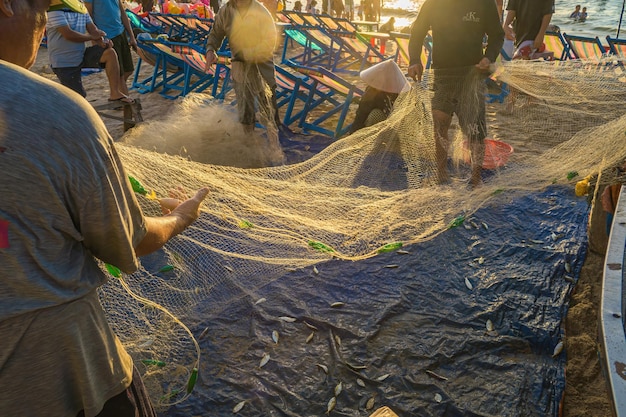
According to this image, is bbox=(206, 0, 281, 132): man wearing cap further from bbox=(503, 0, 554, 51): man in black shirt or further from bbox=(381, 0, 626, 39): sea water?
bbox=(381, 0, 626, 39): sea water

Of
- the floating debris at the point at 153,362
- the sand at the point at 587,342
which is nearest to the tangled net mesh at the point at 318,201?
the floating debris at the point at 153,362

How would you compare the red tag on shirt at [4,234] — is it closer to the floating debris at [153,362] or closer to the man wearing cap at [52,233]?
the man wearing cap at [52,233]

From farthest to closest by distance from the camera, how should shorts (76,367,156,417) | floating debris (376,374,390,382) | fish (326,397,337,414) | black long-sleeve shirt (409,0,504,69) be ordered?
1. black long-sleeve shirt (409,0,504,69)
2. floating debris (376,374,390,382)
3. fish (326,397,337,414)
4. shorts (76,367,156,417)

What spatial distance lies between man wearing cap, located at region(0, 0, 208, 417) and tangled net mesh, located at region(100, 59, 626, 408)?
0.97 meters

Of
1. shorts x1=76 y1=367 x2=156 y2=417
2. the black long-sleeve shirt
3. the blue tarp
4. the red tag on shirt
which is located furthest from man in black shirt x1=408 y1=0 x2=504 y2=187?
the red tag on shirt

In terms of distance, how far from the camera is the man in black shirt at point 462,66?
144 inches

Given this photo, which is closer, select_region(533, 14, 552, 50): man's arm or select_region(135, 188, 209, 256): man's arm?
select_region(135, 188, 209, 256): man's arm

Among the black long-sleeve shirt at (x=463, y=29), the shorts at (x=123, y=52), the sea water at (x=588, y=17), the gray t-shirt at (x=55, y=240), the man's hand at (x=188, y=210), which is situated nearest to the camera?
the gray t-shirt at (x=55, y=240)

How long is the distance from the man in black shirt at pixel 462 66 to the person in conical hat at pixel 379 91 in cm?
104

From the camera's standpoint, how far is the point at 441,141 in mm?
3830

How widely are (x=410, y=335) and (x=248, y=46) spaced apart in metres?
3.53

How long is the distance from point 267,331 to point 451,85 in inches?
96.7

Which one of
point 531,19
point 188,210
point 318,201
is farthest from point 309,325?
point 531,19

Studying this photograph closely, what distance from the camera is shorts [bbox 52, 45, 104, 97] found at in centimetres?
448
